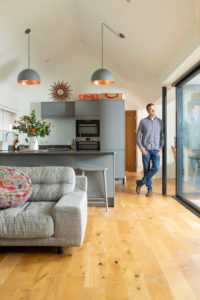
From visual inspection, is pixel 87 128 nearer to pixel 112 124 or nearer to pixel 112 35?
pixel 112 124

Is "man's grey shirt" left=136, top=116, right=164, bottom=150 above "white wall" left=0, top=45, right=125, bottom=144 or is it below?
below

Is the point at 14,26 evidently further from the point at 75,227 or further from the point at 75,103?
the point at 75,227

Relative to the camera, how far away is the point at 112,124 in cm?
562

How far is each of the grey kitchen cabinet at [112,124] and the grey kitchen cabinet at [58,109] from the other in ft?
2.42

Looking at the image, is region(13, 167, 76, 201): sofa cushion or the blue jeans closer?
region(13, 167, 76, 201): sofa cushion

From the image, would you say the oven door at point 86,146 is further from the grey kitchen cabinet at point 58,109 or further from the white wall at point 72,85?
the grey kitchen cabinet at point 58,109

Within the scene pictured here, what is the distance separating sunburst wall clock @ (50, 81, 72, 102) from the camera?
244 inches

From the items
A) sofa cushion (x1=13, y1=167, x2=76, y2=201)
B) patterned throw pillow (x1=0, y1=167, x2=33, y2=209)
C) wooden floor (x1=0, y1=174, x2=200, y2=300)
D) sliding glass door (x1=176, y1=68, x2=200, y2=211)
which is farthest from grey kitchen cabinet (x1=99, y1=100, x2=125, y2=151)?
patterned throw pillow (x1=0, y1=167, x2=33, y2=209)

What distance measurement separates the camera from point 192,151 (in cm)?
380

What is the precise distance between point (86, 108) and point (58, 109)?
66cm

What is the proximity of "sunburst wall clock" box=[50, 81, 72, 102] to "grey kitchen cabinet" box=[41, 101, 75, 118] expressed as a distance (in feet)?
1.16

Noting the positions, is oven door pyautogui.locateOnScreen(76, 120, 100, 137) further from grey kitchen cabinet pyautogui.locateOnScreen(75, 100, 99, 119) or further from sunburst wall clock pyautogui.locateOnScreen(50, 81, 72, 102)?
sunburst wall clock pyautogui.locateOnScreen(50, 81, 72, 102)

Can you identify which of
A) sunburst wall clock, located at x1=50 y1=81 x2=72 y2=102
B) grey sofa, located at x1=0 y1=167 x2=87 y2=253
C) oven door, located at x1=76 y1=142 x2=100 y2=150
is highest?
sunburst wall clock, located at x1=50 y1=81 x2=72 y2=102

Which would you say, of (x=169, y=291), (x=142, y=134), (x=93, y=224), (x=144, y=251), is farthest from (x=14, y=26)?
(x=169, y=291)
